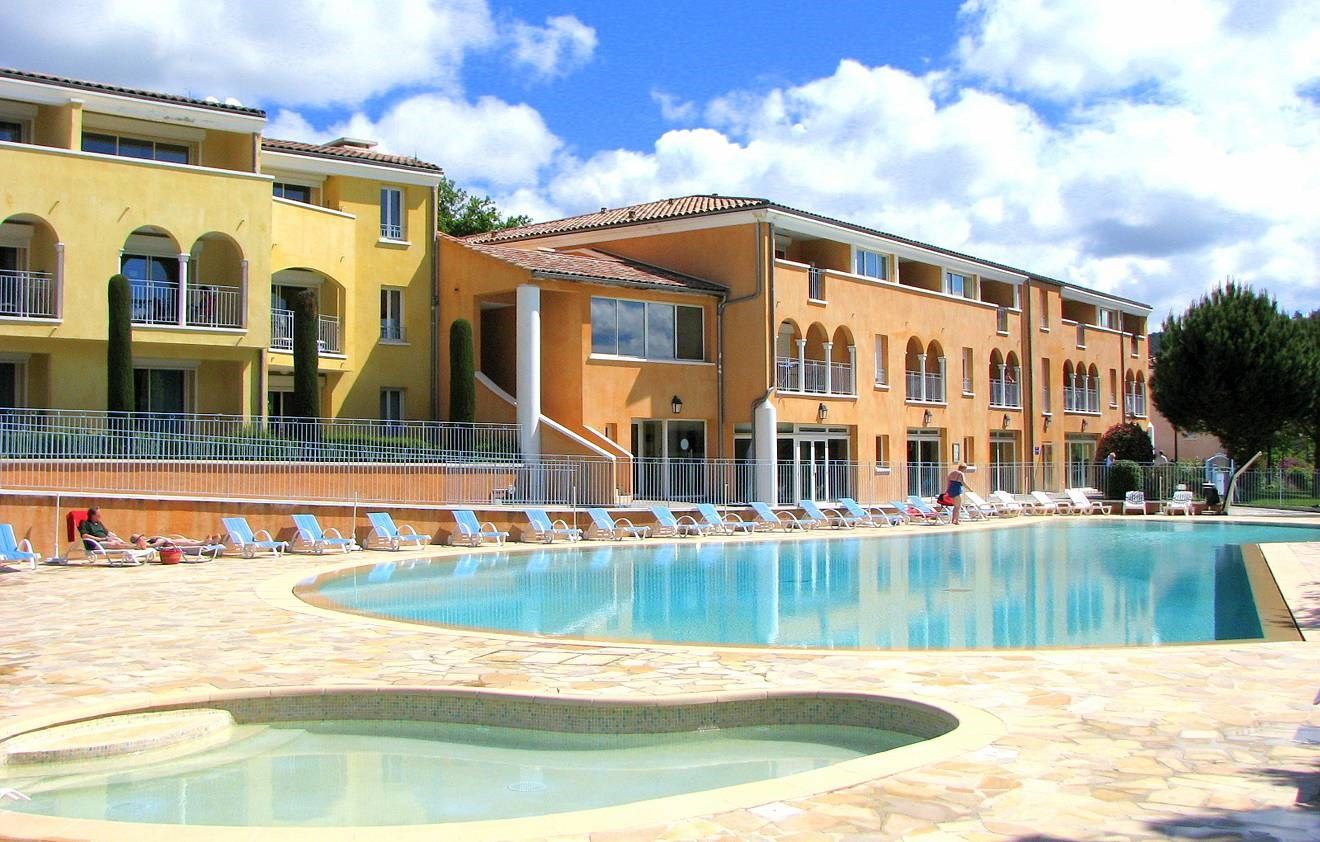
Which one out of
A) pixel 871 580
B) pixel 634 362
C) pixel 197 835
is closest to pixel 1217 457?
pixel 634 362

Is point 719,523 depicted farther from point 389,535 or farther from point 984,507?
point 984,507

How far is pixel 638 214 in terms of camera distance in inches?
1470

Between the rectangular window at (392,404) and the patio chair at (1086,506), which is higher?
the rectangular window at (392,404)

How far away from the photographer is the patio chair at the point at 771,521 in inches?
1177

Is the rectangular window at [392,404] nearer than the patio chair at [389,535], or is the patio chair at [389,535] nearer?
the patio chair at [389,535]

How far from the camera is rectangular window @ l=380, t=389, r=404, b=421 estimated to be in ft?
104

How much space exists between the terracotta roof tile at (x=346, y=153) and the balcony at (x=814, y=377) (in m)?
11.0

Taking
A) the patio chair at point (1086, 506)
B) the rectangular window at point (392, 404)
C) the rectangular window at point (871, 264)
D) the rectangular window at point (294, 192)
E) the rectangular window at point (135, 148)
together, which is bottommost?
the patio chair at point (1086, 506)

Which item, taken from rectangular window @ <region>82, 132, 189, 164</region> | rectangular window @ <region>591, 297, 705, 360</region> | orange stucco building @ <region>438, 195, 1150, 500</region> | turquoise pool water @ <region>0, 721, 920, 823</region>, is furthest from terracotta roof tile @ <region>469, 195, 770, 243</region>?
turquoise pool water @ <region>0, 721, 920, 823</region>

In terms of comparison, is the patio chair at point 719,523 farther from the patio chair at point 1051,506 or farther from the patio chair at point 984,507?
the patio chair at point 1051,506

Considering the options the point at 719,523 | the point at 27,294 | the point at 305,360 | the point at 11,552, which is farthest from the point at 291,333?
the point at 11,552

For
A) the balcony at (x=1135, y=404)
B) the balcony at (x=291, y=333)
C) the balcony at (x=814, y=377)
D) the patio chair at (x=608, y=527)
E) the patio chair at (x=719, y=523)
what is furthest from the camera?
the balcony at (x=1135, y=404)

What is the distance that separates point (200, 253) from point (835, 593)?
1831 centimetres

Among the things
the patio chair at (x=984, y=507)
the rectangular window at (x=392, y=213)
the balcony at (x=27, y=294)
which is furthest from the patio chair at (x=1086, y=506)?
the balcony at (x=27, y=294)
